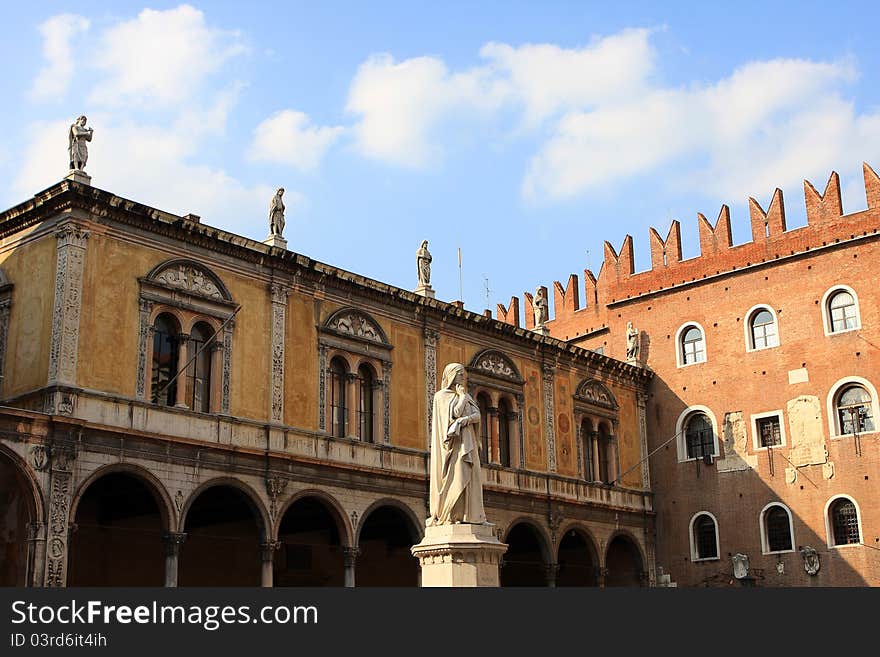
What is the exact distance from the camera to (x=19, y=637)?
7.45 meters

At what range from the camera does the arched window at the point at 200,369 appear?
20.0 metres

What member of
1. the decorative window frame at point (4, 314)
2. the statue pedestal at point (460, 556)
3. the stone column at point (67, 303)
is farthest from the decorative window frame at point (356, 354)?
the statue pedestal at point (460, 556)

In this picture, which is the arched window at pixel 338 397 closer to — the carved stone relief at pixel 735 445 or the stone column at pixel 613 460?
the stone column at pixel 613 460

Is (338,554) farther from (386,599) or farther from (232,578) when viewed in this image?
(386,599)

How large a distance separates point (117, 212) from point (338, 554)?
32.5ft

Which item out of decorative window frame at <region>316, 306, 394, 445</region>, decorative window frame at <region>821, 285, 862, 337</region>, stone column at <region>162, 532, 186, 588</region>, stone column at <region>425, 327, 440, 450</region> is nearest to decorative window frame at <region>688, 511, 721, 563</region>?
decorative window frame at <region>821, 285, 862, 337</region>

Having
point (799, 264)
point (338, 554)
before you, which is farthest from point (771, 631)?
point (799, 264)

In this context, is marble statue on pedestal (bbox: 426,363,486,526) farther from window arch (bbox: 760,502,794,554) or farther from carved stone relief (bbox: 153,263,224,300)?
window arch (bbox: 760,502,794,554)

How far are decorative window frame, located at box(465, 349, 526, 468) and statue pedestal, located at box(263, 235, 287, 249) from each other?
18.8 ft

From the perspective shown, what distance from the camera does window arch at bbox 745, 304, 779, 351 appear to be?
1148 inches

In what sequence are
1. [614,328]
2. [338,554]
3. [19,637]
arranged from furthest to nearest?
[614,328], [338,554], [19,637]

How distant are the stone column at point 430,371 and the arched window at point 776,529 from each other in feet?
31.7

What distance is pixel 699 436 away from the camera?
3012 cm

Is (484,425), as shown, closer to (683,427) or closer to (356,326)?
(356,326)
